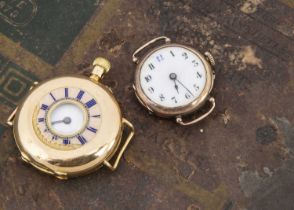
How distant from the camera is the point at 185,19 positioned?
2391mm

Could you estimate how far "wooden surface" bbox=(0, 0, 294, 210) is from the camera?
83.9 inches

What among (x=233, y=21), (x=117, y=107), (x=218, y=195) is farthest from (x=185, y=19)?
(x=218, y=195)

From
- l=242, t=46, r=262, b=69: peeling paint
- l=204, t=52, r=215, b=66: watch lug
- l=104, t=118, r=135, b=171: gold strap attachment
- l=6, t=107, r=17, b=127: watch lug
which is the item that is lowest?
l=104, t=118, r=135, b=171: gold strap attachment

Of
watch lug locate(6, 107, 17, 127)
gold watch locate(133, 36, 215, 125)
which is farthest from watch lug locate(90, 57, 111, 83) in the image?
watch lug locate(6, 107, 17, 127)

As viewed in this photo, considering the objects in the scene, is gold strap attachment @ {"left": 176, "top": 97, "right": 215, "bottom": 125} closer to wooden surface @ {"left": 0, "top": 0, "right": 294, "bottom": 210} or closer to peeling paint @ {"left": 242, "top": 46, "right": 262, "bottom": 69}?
wooden surface @ {"left": 0, "top": 0, "right": 294, "bottom": 210}

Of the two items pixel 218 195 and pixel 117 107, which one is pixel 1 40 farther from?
pixel 218 195

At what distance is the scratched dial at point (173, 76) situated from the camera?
2150mm

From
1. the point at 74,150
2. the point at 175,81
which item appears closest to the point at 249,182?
the point at 175,81

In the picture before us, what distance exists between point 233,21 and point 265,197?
32.7 inches

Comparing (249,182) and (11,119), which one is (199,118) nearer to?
(249,182)

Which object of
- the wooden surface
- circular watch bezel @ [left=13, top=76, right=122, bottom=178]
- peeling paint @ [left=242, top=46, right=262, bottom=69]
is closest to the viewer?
circular watch bezel @ [left=13, top=76, right=122, bottom=178]

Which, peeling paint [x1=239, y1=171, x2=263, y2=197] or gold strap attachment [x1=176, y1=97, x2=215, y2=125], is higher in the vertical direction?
gold strap attachment [x1=176, y1=97, x2=215, y2=125]

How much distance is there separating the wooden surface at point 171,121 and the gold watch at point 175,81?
0.10m

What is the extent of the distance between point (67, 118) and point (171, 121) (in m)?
0.46
